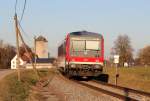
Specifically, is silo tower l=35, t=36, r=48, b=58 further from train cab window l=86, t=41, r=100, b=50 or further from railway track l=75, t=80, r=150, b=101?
railway track l=75, t=80, r=150, b=101

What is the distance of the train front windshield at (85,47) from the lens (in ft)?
106

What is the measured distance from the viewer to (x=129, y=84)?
109 ft

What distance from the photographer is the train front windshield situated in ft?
106

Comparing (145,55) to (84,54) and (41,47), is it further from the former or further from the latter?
(84,54)

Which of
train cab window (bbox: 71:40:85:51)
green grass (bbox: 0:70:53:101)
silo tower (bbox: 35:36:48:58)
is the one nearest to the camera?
green grass (bbox: 0:70:53:101)

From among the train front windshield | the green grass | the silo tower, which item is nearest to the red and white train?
the train front windshield

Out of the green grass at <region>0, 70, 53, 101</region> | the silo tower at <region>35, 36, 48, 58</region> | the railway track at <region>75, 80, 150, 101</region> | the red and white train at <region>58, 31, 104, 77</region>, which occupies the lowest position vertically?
the railway track at <region>75, 80, 150, 101</region>

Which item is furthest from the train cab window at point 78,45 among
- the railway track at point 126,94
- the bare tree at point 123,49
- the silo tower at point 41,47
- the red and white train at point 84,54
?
the silo tower at point 41,47

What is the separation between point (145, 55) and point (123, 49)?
26.9 feet

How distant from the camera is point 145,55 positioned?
413ft

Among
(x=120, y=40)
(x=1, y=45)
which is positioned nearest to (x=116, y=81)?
(x=120, y=40)

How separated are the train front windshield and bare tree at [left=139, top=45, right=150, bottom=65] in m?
88.1

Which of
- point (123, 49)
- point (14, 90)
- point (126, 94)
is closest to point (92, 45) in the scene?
point (126, 94)

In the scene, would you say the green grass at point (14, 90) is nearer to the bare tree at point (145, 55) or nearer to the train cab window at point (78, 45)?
the train cab window at point (78, 45)
